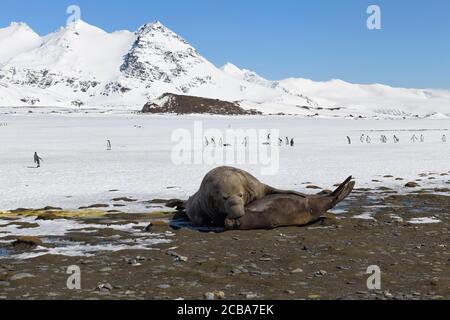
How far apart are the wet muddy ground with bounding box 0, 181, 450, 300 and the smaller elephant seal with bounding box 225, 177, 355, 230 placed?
0.33 m

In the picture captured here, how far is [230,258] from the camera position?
11.2m

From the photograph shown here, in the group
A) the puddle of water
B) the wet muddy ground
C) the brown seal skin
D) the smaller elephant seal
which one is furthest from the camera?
the puddle of water

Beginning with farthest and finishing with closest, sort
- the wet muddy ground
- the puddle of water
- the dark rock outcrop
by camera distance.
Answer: the dark rock outcrop < the puddle of water < the wet muddy ground

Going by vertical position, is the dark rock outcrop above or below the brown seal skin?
above

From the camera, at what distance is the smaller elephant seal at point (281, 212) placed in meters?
13.9

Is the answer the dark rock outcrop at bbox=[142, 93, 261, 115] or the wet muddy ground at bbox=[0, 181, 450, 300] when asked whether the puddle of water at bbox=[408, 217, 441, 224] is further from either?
the dark rock outcrop at bbox=[142, 93, 261, 115]

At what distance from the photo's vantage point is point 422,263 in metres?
10.6

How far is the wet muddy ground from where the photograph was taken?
891 centimetres

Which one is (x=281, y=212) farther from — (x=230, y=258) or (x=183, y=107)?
(x=183, y=107)

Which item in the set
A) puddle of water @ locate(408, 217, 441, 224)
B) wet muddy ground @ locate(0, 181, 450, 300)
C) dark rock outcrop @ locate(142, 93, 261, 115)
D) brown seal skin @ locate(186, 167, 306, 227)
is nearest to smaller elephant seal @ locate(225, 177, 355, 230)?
brown seal skin @ locate(186, 167, 306, 227)
